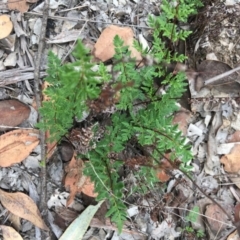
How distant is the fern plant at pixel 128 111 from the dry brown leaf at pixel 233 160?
18.8 inches

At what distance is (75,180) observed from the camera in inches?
88.0

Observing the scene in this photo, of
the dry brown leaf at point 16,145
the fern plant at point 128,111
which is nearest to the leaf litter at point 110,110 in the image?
the dry brown leaf at point 16,145

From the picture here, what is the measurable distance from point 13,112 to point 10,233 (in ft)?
1.97

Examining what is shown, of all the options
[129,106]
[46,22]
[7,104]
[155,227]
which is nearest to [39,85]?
[7,104]

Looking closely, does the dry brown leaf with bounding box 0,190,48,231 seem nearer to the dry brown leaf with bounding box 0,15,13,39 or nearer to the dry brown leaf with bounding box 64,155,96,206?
the dry brown leaf with bounding box 64,155,96,206

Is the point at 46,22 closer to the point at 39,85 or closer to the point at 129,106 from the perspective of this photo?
the point at 39,85

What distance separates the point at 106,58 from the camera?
2248 millimetres

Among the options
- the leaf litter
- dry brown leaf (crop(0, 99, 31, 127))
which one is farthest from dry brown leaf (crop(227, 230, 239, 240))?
dry brown leaf (crop(0, 99, 31, 127))

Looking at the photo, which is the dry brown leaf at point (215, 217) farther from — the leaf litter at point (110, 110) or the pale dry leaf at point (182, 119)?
the pale dry leaf at point (182, 119)

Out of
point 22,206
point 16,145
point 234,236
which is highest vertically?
point 16,145

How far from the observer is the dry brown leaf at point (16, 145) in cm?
218

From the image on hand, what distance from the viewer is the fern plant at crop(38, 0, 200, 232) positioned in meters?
1.85

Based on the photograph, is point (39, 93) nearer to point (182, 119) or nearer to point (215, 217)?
point (182, 119)

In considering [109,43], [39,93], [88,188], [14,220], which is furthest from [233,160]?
[14,220]
